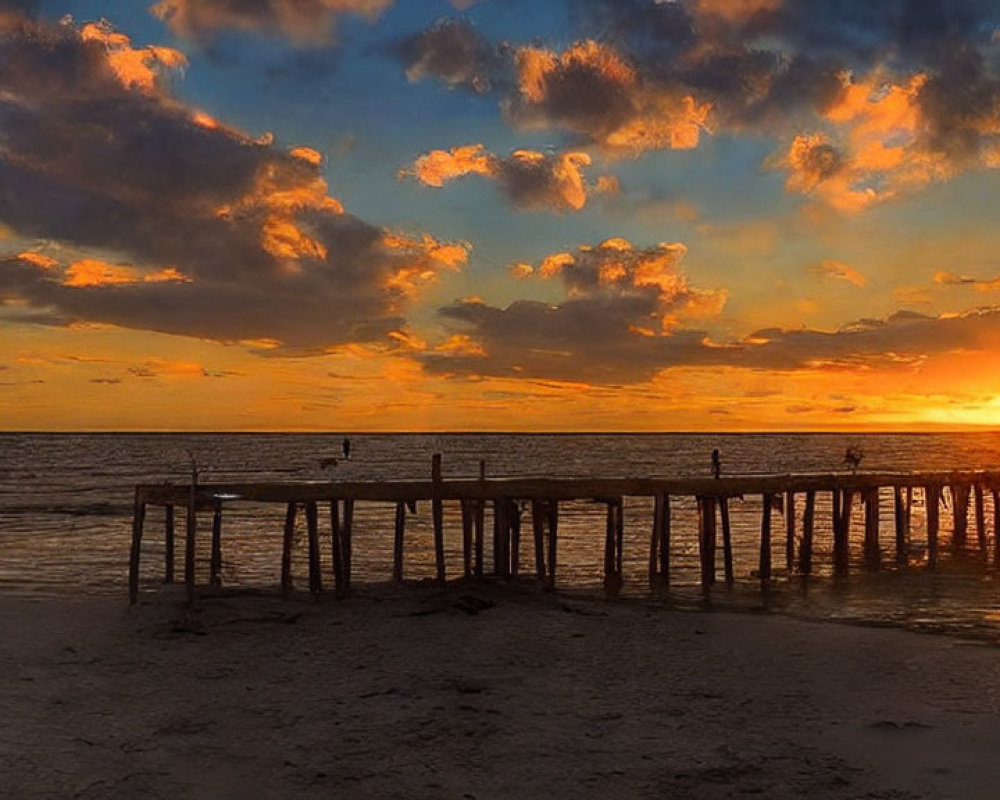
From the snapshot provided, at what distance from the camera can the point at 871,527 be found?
92.3 feet

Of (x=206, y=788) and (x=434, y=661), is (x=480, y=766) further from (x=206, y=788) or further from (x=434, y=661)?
(x=434, y=661)

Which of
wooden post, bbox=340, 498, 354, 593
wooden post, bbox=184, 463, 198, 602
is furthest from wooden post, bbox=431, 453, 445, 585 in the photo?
wooden post, bbox=184, 463, 198, 602

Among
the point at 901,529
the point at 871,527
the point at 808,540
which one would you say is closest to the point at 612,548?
the point at 808,540

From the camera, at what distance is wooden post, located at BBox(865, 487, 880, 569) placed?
2723 centimetres

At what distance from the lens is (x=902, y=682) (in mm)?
12703

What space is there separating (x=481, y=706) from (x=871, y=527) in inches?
792

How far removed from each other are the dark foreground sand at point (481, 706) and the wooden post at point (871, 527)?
11328 millimetres

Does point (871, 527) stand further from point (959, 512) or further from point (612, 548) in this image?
point (612, 548)

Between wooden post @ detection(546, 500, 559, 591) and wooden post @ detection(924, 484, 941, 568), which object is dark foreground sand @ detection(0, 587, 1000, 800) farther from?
wooden post @ detection(924, 484, 941, 568)

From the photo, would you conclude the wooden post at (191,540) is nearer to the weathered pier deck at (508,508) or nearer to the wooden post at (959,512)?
the weathered pier deck at (508,508)

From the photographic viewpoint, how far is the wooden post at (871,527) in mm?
27227

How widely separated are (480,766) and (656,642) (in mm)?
6212

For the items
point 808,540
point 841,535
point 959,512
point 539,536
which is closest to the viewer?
point 539,536

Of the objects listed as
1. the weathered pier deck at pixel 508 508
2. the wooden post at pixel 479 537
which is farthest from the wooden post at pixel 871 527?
the wooden post at pixel 479 537
